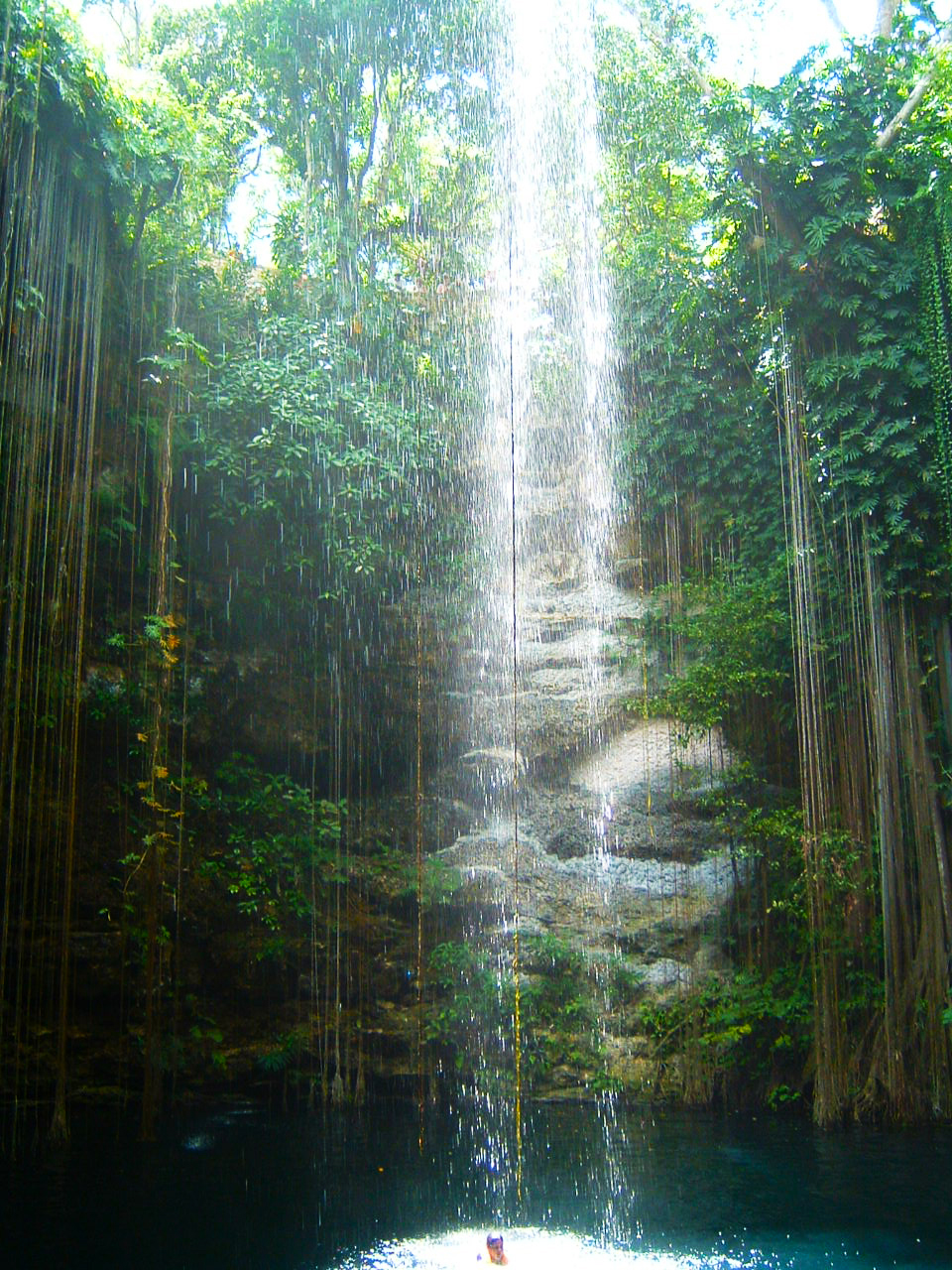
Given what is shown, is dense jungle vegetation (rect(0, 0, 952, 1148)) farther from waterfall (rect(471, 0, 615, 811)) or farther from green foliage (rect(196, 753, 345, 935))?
waterfall (rect(471, 0, 615, 811))

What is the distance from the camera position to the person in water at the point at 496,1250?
4.71m

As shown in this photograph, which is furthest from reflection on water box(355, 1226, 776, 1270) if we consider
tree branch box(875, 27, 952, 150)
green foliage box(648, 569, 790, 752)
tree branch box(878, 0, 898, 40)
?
tree branch box(878, 0, 898, 40)

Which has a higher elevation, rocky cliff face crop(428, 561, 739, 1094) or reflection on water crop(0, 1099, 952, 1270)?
rocky cliff face crop(428, 561, 739, 1094)

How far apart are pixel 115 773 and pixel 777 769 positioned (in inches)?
223

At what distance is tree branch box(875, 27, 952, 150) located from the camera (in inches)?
348

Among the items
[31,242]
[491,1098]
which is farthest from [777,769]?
[31,242]

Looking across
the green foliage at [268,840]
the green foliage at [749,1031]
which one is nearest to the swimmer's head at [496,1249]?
the green foliage at [749,1031]

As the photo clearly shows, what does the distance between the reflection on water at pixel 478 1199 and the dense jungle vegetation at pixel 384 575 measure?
30.7 inches

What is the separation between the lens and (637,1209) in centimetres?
575

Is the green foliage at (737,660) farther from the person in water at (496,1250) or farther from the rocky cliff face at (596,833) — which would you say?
the person in water at (496,1250)

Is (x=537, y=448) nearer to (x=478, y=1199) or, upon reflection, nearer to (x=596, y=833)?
(x=596, y=833)

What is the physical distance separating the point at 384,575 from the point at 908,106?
5959 millimetres

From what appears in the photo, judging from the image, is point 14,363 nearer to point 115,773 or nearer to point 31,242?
point 31,242

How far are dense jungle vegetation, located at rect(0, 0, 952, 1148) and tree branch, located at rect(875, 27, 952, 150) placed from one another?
6cm
